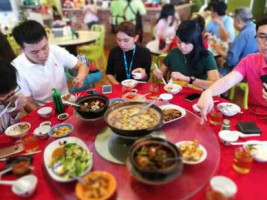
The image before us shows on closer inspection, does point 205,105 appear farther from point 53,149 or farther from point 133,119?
point 53,149

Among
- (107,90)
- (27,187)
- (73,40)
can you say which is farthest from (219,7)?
(27,187)

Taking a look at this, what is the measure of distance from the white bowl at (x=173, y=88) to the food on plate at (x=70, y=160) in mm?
1038

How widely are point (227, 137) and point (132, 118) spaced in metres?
0.61

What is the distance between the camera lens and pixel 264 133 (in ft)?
4.91

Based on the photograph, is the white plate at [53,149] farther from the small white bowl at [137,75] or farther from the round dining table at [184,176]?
the small white bowl at [137,75]

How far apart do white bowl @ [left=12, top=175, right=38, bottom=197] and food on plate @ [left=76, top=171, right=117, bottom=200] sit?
0.25 metres

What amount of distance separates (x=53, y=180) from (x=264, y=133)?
4.41ft

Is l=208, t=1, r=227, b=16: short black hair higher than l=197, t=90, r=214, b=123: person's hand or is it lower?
higher

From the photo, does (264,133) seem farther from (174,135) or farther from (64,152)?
(64,152)

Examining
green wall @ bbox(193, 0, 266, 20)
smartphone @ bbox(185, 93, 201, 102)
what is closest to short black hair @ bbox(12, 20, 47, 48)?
smartphone @ bbox(185, 93, 201, 102)

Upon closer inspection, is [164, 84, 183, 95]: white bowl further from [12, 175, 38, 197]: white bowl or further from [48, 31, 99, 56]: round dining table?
[48, 31, 99, 56]: round dining table

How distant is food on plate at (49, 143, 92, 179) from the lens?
3.80 ft

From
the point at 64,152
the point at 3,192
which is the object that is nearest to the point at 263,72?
the point at 64,152

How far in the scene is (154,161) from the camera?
43.9 inches
